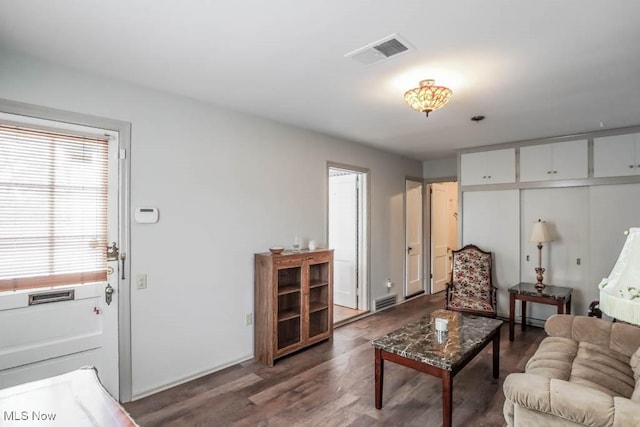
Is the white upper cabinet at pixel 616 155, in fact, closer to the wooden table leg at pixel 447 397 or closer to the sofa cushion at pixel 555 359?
the sofa cushion at pixel 555 359

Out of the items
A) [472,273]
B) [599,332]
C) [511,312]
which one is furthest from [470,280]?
[599,332]

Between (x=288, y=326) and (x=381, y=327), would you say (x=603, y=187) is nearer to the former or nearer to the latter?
(x=381, y=327)

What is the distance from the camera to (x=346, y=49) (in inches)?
85.6

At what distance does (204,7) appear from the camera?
174 centimetres

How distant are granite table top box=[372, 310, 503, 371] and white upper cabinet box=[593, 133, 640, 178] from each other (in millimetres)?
2601

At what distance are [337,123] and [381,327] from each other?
9.08 feet

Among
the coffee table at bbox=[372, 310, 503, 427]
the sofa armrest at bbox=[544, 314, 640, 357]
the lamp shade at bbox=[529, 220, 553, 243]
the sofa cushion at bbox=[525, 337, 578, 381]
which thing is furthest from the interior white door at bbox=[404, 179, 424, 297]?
the sofa cushion at bbox=[525, 337, 578, 381]

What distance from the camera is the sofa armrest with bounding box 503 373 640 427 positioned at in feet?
5.07

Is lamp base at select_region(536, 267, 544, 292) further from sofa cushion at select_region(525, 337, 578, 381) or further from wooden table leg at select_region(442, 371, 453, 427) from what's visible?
wooden table leg at select_region(442, 371, 453, 427)

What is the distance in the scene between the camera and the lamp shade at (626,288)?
1111 mm

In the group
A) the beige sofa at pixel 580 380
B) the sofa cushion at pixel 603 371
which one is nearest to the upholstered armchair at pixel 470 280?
Answer: the beige sofa at pixel 580 380

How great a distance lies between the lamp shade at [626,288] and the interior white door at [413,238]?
4.82 m

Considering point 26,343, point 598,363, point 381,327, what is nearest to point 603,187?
point 598,363

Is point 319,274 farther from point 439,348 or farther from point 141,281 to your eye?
point 141,281
